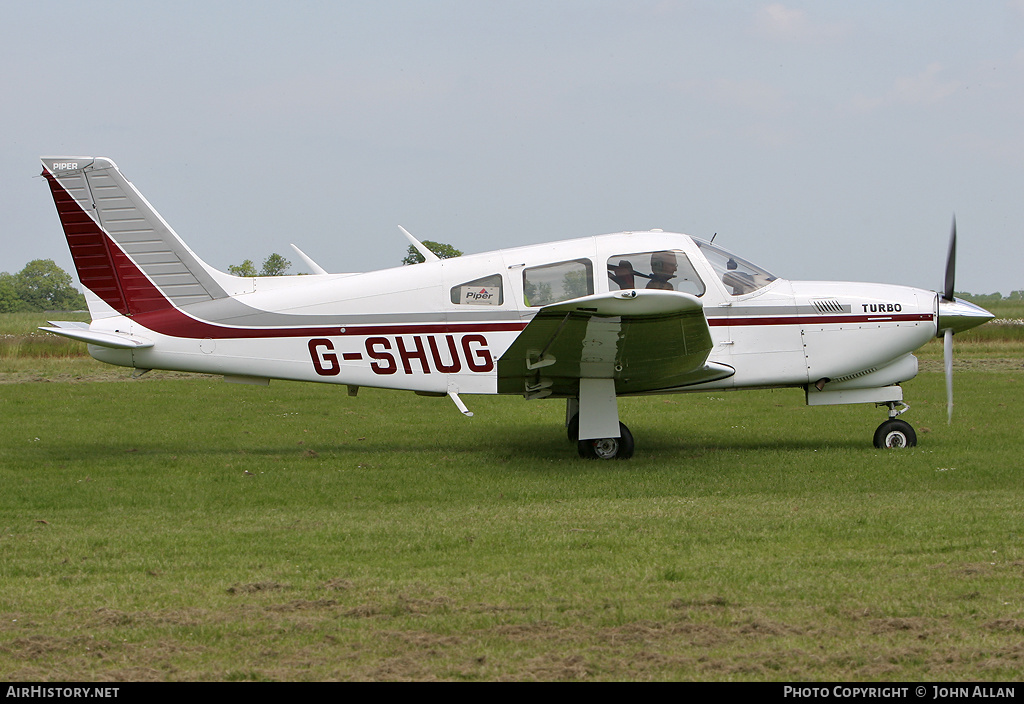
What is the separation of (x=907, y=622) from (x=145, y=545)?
4.81 meters

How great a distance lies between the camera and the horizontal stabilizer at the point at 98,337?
384 inches

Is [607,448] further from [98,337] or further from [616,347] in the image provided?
[98,337]

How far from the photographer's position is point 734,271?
10.2m

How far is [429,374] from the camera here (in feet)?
33.5

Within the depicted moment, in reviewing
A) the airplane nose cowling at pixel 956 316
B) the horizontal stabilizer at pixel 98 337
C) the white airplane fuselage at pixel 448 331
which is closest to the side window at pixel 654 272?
the white airplane fuselage at pixel 448 331

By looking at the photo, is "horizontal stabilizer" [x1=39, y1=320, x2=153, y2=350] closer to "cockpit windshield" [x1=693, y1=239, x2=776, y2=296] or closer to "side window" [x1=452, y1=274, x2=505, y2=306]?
"side window" [x1=452, y1=274, x2=505, y2=306]

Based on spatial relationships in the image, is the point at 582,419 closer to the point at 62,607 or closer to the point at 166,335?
the point at 166,335

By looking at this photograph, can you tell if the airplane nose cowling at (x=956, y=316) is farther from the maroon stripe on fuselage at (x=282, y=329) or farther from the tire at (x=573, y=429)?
the maroon stripe on fuselage at (x=282, y=329)

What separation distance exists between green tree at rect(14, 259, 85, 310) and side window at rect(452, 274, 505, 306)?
7062 cm

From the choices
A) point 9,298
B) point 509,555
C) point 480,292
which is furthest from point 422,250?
point 9,298

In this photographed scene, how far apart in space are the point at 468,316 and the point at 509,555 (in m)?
4.58

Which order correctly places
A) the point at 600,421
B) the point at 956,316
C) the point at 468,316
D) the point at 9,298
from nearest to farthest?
the point at 600,421
the point at 468,316
the point at 956,316
the point at 9,298

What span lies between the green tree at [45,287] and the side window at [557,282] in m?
71.1

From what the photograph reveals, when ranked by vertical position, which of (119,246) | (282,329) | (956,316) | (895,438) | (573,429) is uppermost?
(119,246)
